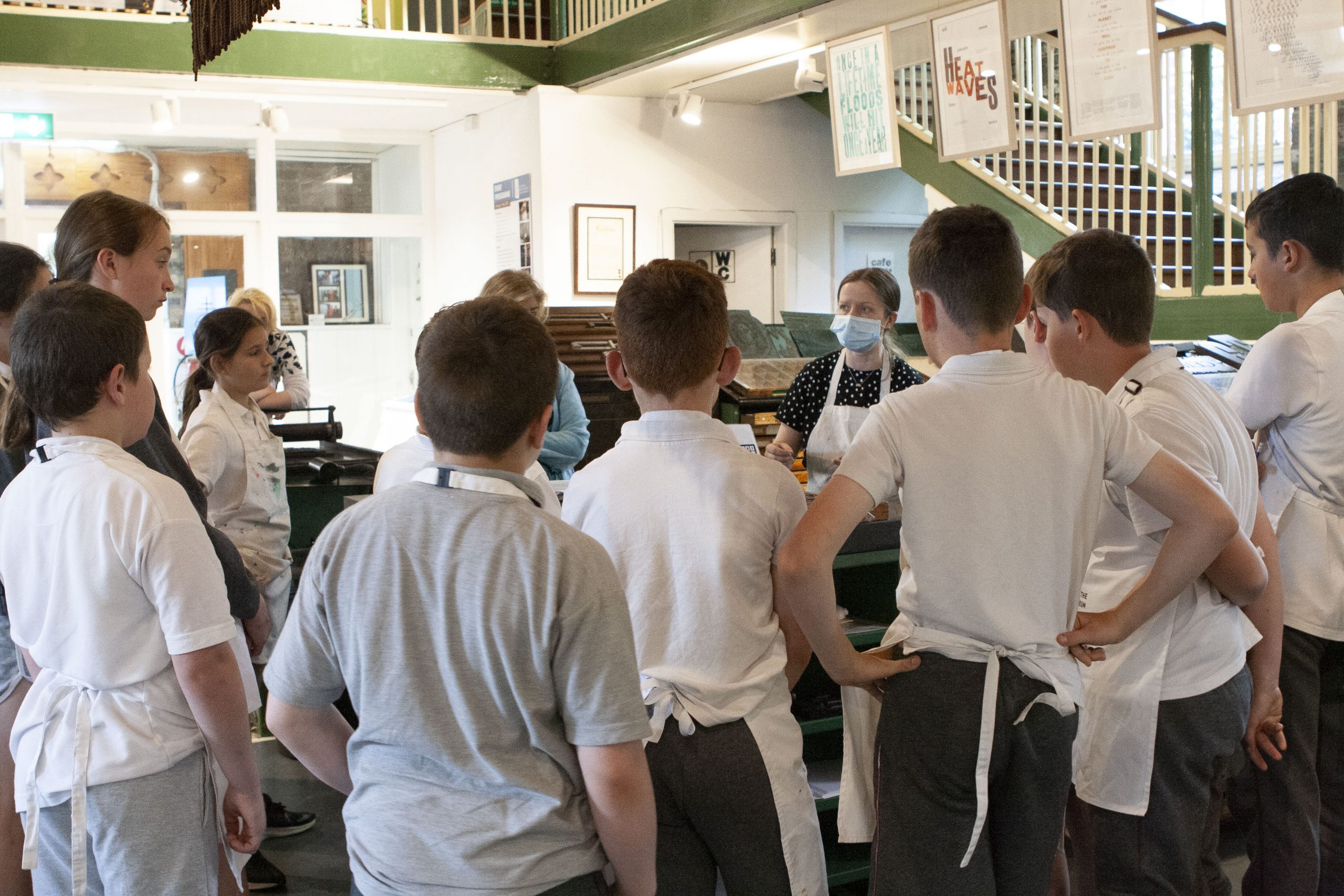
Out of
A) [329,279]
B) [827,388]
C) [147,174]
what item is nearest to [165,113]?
[147,174]

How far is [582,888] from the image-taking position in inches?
55.0

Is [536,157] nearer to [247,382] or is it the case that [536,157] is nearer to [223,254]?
[223,254]

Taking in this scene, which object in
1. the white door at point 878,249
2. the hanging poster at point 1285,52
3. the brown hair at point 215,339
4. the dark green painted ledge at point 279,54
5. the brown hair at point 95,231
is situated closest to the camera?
the brown hair at point 95,231

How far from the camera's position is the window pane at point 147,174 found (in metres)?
9.21

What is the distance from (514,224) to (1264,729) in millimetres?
7561

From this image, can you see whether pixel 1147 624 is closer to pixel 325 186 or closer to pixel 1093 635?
pixel 1093 635

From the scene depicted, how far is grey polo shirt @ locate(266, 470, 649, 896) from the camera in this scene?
132 centimetres

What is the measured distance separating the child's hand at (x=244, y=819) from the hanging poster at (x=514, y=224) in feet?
23.4

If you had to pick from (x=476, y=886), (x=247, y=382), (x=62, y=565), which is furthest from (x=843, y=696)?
(x=247, y=382)

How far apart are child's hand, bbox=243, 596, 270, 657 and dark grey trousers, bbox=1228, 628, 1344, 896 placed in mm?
2112

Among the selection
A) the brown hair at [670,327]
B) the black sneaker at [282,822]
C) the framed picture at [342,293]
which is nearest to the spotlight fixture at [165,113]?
the framed picture at [342,293]

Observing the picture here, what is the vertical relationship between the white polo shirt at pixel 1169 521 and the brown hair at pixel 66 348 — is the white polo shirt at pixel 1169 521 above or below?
below

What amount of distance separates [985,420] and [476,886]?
96 centimetres

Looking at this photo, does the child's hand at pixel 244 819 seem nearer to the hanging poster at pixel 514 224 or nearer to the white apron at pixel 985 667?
the white apron at pixel 985 667
